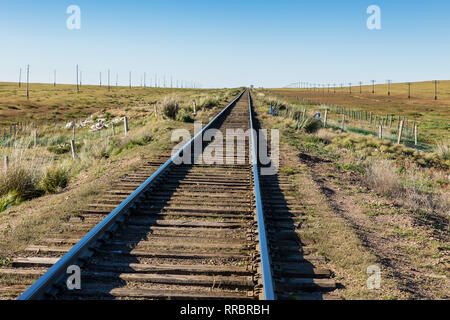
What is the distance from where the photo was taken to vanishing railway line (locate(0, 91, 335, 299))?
3344 mm

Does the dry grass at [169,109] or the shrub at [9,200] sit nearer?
the shrub at [9,200]

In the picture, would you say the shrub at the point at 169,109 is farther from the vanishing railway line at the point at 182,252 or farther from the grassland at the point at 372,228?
the vanishing railway line at the point at 182,252

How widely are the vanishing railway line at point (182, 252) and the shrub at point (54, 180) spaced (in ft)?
7.41

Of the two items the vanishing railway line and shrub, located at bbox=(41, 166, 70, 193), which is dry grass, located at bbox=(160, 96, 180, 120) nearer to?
shrub, located at bbox=(41, 166, 70, 193)

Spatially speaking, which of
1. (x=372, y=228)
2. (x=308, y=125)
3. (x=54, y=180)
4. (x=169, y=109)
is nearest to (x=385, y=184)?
(x=372, y=228)

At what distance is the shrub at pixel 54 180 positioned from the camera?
7.84 metres

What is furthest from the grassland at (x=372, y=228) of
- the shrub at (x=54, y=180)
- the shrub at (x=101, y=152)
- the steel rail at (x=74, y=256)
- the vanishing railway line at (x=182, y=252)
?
the shrub at (x=101, y=152)

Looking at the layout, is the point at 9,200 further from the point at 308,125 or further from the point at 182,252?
the point at 308,125

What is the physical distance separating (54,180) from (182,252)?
514 centimetres

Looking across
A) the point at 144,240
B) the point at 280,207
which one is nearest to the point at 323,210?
the point at 280,207

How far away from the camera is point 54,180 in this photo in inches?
319

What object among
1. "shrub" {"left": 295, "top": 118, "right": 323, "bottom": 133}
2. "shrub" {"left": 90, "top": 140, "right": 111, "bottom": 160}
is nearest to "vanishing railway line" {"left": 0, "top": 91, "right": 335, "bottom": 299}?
"shrub" {"left": 90, "top": 140, "right": 111, "bottom": 160}
